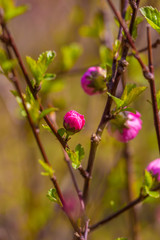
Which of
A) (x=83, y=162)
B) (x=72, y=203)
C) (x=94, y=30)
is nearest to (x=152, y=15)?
(x=94, y=30)

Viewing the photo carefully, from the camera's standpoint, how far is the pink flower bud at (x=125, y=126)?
0.92 m

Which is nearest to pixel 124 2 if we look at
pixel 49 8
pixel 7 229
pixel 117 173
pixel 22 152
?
pixel 117 173

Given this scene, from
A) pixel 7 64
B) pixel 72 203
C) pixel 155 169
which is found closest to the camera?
pixel 7 64

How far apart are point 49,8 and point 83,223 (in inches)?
135

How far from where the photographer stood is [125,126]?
3.01 ft

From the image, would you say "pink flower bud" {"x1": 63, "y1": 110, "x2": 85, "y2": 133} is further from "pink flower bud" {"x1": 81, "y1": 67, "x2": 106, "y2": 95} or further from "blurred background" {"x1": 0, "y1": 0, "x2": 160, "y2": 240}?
"blurred background" {"x1": 0, "y1": 0, "x2": 160, "y2": 240}

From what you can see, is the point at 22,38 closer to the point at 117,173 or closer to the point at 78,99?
the point at 78,99

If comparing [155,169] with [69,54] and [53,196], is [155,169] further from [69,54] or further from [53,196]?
[69,54]

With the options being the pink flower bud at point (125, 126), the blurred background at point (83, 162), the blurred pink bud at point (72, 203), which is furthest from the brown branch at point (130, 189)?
the pink flower bud at point (125, 126)

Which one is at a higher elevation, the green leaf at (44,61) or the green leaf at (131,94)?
the green leaf at (44,61)

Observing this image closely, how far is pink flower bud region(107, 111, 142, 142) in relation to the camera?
0.92 m

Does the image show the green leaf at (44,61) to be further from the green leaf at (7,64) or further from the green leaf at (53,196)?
the green leaf at (53,196)

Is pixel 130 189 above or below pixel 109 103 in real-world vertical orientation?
below

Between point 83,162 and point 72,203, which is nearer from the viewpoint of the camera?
point 72,203
